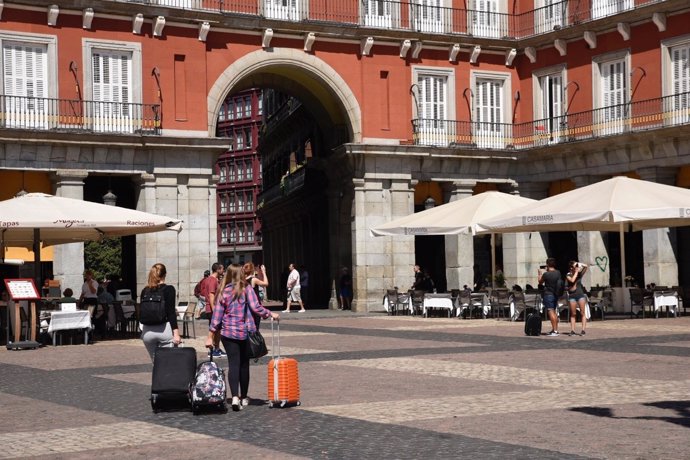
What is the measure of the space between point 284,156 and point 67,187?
85.0 feet

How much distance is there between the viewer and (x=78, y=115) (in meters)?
34.9

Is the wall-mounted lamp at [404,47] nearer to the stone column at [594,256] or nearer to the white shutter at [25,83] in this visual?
the stone column at [594,256]

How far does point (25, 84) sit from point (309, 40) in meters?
9.32

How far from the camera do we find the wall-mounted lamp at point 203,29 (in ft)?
120

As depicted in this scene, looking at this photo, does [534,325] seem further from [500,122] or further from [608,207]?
[500,122]

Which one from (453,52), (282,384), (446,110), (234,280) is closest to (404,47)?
(453,52)

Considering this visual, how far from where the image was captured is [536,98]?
1651 inches

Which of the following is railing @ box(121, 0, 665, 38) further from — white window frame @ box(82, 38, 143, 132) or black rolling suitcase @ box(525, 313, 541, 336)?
black rolling suitcase @ box(525, 313, 541, 336)

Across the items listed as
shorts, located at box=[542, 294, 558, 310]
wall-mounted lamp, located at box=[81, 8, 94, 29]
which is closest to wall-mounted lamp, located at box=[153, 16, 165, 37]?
wall-mounted lamp, located at box=[81, 8, 94, 29]

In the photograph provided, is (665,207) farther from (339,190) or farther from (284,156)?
(284,156)

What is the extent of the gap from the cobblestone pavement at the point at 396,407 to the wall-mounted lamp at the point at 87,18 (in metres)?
15.5

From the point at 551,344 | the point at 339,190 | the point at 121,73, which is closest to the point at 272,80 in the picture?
the point at 339,190

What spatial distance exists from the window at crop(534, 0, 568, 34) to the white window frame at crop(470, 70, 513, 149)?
6.97 ft

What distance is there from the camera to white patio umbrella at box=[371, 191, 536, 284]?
1233 inches
